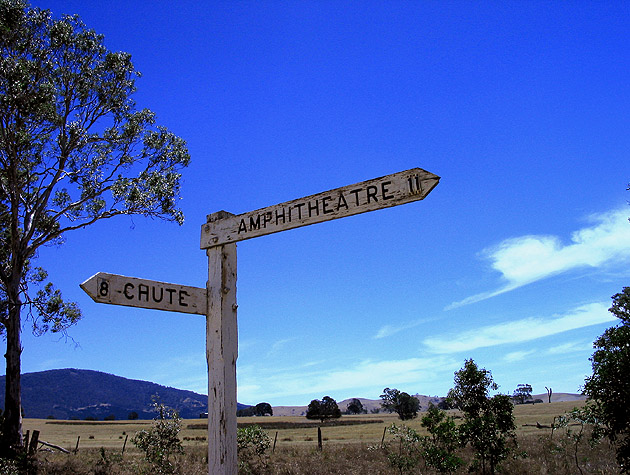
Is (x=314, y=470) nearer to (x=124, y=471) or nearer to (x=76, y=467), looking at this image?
(x=124, y=471)

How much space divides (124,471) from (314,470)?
7.91 meters

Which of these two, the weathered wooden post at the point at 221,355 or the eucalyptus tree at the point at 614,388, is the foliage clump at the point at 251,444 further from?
the weathered wooden post at the point at 221,355

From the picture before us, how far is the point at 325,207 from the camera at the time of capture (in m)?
4.17

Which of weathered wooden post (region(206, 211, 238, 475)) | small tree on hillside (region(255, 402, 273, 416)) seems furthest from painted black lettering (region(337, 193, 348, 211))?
small tree on hillside (region(255, 402, 273, 416))

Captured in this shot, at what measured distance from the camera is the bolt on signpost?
3934 mm

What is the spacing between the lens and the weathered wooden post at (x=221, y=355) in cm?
416

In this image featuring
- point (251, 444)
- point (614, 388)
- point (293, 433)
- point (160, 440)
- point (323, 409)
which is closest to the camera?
point (614, 388)

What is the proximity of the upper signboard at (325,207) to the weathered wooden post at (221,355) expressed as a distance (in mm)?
129

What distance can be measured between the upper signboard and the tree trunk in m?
17.9

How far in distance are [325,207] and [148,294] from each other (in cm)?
175

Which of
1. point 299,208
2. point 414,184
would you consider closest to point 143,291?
point 299,208

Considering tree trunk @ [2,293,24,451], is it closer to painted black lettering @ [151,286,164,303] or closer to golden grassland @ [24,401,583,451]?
golden grassland @ [24,401,583,451]

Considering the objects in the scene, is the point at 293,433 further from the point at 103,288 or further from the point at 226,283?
the point at 103,288

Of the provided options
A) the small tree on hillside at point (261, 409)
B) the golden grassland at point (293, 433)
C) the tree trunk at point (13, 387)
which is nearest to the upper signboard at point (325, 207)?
the tree trunk at point (13, 387)
